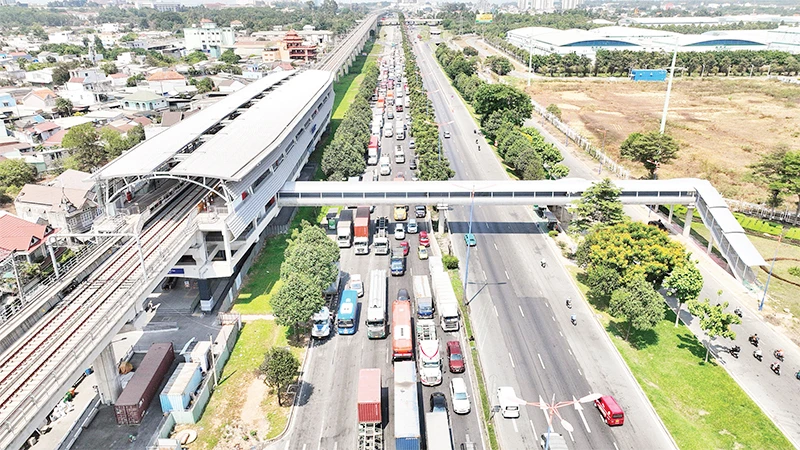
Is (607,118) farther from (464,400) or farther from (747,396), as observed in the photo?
(464,400)

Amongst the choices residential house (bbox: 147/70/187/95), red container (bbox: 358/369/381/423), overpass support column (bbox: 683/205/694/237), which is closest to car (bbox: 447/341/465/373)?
red container (bbox: 358/369/381/423)

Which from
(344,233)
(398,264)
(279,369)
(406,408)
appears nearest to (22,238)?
(344,233)

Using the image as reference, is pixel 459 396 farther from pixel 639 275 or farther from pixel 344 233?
pixel 344 233

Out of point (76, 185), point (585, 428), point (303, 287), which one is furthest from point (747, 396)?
point (76, 185)

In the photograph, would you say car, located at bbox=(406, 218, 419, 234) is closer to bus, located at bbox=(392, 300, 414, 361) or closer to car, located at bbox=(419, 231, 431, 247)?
car, located at bbox=(419, 231, 431, 247)

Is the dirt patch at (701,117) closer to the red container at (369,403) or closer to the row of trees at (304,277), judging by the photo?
the row of trees at (304,277)

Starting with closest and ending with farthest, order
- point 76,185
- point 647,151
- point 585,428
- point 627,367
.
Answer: point 585,428 < point 627,367 < point 76,185 < point 647,151
